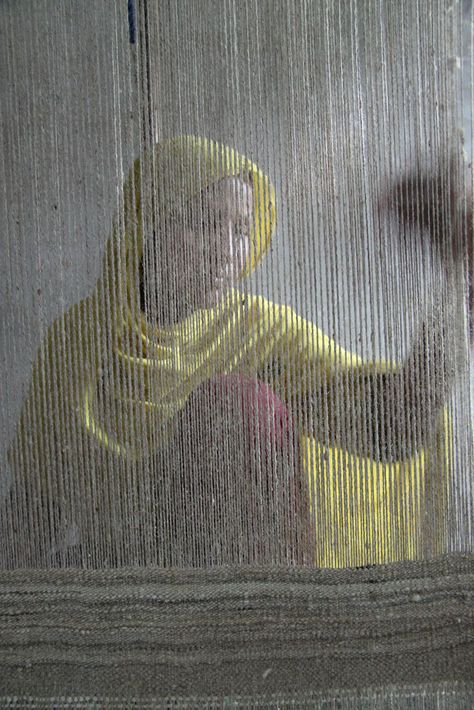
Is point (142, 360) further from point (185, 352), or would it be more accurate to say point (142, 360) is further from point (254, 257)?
point (254, 257)

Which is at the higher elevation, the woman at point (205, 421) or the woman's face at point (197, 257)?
the woman's face at point (197, 257)

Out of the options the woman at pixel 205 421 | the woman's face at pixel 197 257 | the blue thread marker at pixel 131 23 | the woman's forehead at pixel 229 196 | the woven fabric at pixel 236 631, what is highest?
the blue thread marker at pixel 131 23

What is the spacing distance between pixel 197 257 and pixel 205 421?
0.20 meters

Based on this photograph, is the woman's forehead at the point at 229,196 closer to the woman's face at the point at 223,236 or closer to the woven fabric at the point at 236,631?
the woman's face at the point at 223,236

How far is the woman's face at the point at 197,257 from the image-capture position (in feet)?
2.42

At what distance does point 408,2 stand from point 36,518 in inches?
30.0

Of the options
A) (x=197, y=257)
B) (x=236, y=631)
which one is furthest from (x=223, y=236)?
(x=236, y=631)

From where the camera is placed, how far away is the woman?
2.39 feet

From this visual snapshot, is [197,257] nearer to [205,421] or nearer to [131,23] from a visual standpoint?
[205,421]

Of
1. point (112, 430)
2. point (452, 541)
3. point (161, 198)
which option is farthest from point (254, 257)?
point (452, 541)

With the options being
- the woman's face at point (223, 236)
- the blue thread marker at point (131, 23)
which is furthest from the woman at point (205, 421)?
the blue thread marker at point (131, 23)

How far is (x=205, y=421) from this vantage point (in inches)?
29.0

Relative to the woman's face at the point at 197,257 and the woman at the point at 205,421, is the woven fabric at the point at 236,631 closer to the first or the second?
the woman at the point at 205,421

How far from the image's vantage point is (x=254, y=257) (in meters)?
0.73
